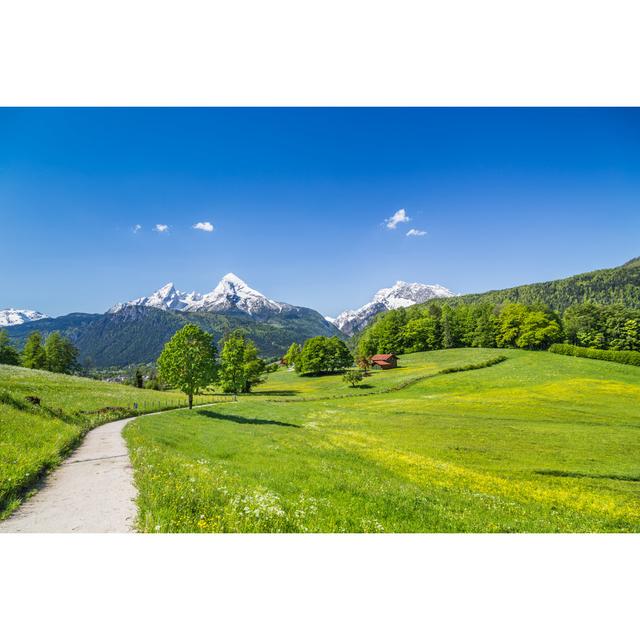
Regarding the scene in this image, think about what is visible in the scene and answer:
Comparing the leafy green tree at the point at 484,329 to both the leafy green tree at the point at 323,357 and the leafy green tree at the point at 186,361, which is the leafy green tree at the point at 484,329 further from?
the leafy green tree at the point at 186,361

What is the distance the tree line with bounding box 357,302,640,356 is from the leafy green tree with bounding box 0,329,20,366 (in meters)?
89.7

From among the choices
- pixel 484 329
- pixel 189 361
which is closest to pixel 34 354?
pixel 189 361

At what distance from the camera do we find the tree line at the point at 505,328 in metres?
79.8

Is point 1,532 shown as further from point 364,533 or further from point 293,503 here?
point 364,533

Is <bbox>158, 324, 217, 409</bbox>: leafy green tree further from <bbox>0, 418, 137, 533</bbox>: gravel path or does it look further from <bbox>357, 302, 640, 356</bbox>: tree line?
<bbox>357, 302, 640, 356</bbox>: tree line

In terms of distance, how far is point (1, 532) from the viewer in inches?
265

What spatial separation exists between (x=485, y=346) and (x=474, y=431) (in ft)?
244

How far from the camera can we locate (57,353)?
257ft

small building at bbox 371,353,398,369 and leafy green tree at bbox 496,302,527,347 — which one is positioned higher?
leafy green tree at bbox 496,302,527,347

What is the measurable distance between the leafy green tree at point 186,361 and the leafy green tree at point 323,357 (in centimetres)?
6047

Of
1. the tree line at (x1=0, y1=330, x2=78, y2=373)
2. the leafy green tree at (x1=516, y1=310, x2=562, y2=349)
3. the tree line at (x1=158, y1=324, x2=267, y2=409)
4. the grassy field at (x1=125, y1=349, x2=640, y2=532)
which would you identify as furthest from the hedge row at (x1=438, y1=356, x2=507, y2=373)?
the tree line at (x1=0, y1=330, x2=78, y2=373)

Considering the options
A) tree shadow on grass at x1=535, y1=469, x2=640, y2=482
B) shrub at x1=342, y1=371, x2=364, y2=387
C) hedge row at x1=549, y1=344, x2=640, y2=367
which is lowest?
shrub at x1=342, y1=371, x2=364, y2=387

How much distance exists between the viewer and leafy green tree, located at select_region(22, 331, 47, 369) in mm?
73250

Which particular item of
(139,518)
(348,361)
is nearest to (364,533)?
(139,518)
